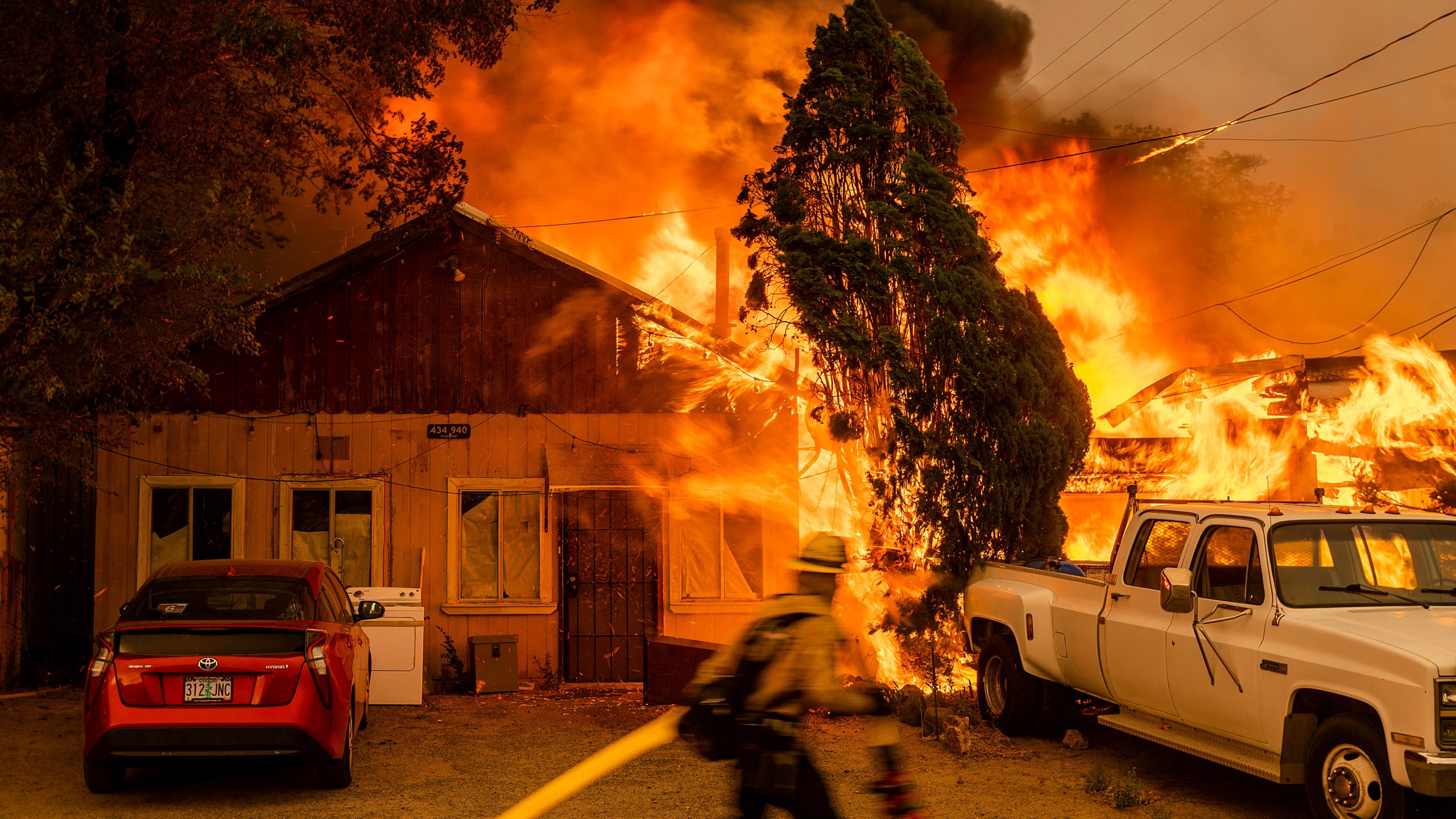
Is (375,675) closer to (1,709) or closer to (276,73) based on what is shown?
(1,709)

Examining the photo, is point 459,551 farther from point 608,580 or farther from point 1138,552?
point 1138,552

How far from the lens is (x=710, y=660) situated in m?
5.20

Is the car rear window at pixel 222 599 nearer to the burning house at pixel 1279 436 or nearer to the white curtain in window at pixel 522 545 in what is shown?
the white curtain in window at pixel 522 545

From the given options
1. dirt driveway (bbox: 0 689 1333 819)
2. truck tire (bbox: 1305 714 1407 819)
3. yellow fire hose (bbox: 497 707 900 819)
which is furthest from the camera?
yellow fire hose (bbox: 497 707 900 819)

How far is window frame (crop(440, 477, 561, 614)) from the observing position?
47.2 ft

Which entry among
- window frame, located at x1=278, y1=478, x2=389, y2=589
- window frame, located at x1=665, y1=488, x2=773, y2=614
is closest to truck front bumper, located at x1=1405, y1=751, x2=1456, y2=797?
window frame, located at x1=665, y1=488, x2=773, y2=614

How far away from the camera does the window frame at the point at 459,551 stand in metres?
14.4

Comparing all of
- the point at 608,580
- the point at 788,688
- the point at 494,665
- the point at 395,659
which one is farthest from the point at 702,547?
the point at 788,688

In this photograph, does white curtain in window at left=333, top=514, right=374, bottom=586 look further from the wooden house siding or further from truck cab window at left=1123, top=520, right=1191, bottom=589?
truck cab window at left=1123, top=520, right=1191, bottom=589

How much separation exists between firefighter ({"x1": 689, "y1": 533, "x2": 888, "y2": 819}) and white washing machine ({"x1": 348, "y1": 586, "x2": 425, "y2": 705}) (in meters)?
8.68

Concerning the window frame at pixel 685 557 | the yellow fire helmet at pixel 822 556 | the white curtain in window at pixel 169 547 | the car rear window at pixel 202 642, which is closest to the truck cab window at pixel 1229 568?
the yellow fire helmet at pixel 822 556

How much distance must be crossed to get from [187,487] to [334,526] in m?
1.88

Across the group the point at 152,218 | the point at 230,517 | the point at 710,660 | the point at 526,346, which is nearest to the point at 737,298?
the point at 526,346

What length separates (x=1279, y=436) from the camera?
23.6m
